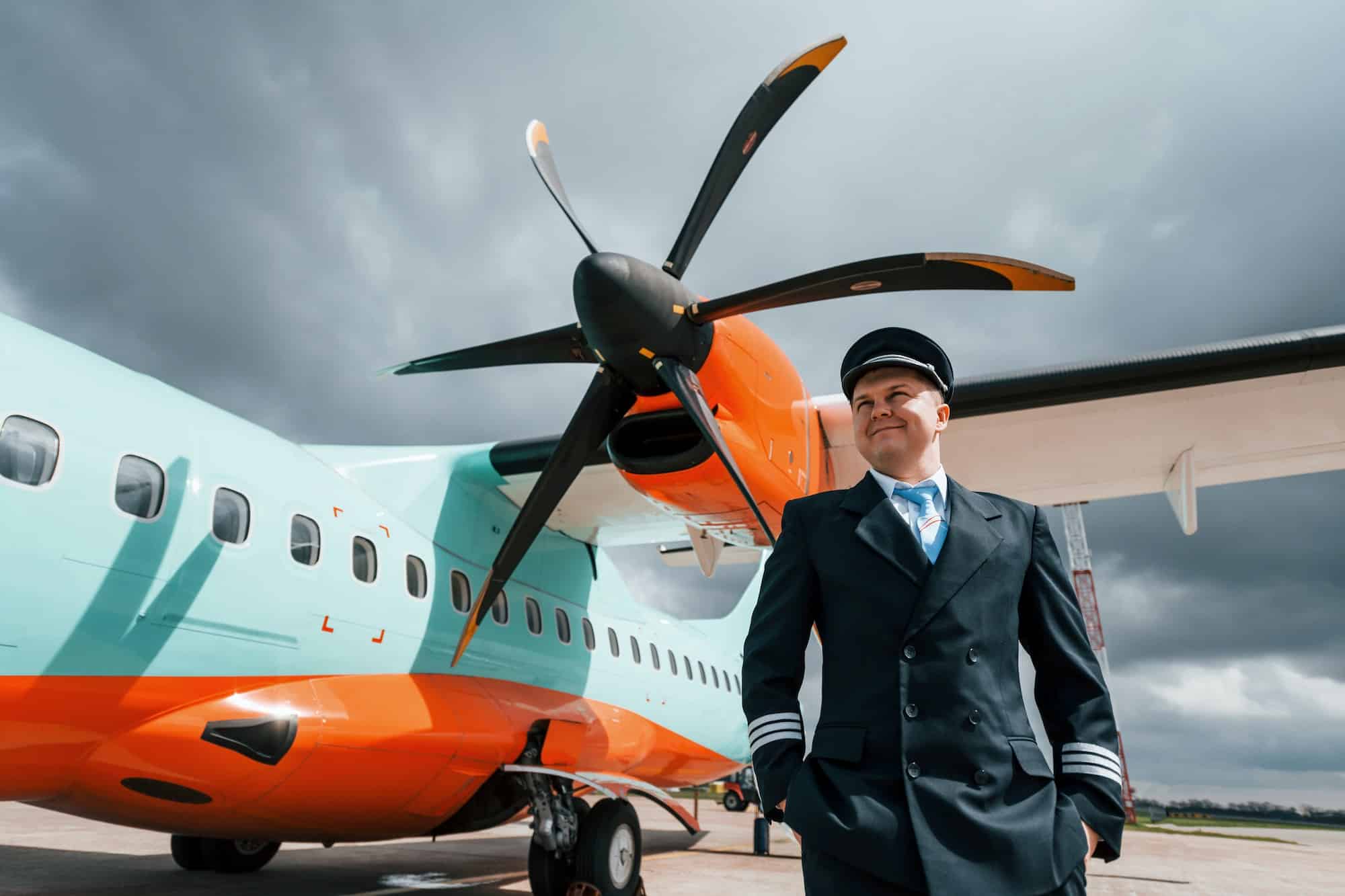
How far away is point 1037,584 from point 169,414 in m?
5.19

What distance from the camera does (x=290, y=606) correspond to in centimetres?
571

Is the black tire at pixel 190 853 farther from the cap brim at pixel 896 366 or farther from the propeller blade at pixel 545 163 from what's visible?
the cap brim at pixel 896 366

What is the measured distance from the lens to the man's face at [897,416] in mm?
1970

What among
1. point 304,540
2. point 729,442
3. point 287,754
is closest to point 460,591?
point 304,540

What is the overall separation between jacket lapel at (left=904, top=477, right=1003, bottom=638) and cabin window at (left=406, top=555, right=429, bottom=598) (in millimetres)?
5774

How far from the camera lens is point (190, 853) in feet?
30.0

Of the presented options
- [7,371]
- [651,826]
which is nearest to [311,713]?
[7,371]

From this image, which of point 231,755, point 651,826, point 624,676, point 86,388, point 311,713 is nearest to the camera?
point 86,388

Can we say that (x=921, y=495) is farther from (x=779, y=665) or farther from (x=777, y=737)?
(x=777, y=737)

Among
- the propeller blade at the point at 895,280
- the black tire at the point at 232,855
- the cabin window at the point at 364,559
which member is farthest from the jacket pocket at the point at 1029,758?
the black tire at the point at 232,855

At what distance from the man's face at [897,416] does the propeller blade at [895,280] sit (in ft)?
12.4

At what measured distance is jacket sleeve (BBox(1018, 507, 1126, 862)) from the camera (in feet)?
5.77

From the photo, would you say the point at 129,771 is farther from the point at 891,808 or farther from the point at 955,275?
the point at 955,275

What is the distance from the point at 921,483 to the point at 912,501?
5 cm
